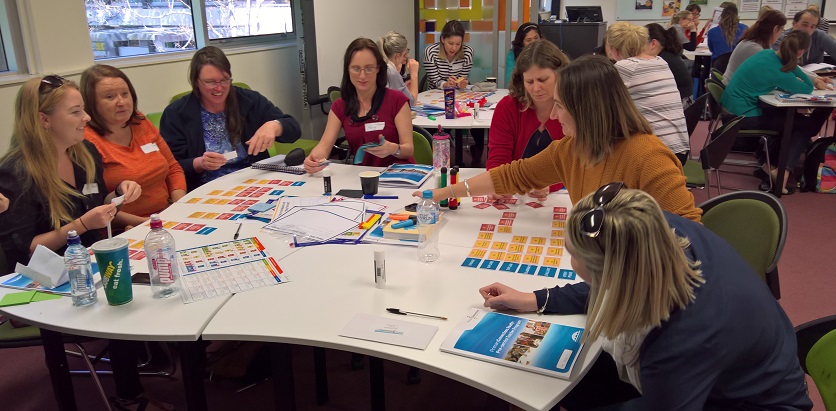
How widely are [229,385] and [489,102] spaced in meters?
3.49

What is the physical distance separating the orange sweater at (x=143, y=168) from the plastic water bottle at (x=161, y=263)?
1.22 meters

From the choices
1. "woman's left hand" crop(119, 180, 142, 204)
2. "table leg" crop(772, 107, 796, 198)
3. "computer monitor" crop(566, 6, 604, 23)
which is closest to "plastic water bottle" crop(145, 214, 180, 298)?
"woman's left hand" crop(119, 180, 142, 204)

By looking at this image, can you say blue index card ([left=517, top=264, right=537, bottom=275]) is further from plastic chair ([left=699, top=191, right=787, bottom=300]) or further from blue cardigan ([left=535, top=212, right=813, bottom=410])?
plastic chair ([left=699, top=191, right=787, bottom=300])

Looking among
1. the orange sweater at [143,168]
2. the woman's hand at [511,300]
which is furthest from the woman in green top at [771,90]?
the orange sweater at [143,168]

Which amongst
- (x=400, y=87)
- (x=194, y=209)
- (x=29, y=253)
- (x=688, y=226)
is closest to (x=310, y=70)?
(x=400, y=87)

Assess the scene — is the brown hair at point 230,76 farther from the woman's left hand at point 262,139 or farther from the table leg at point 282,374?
the table leg at point 282,374

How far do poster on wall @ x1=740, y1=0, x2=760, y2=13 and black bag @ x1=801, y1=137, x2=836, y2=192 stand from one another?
5321 millimetres

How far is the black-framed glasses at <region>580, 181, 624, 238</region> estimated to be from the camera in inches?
48.8

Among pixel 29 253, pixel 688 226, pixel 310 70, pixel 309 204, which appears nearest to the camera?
pixel 688 226

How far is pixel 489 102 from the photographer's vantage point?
5363mm

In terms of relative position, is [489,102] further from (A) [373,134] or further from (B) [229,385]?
(B) [229,385]

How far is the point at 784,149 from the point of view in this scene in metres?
5.07

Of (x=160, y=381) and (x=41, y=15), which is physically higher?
(x=41, y=15)

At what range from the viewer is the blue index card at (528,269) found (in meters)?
1.96
